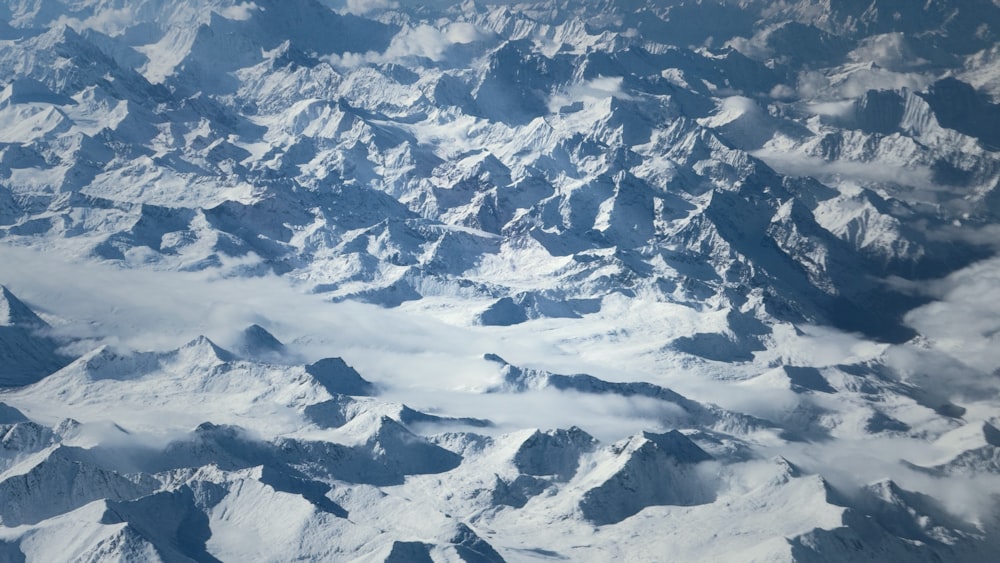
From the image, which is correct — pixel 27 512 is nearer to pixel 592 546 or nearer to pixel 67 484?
pixel 67 484

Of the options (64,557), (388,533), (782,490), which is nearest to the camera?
(64,557)

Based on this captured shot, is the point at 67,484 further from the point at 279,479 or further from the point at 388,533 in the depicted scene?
the point at 388,533

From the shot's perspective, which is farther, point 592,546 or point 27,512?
point 592,546

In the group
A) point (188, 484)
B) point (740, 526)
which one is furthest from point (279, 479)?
point (740, 526)

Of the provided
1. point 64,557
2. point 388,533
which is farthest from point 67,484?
point 388,533

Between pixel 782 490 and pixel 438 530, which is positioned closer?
pixel 438 530

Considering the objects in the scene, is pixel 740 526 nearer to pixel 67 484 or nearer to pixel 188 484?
pixel 188 484

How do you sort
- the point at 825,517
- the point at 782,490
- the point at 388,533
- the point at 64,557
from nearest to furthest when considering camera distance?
the point at 64,557 < the point at 388,533 < the point at 825,517 < the point at 782,490

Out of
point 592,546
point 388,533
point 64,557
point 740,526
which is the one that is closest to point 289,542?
point 388,533

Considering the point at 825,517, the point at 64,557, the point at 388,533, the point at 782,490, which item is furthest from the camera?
the point at 782,490
